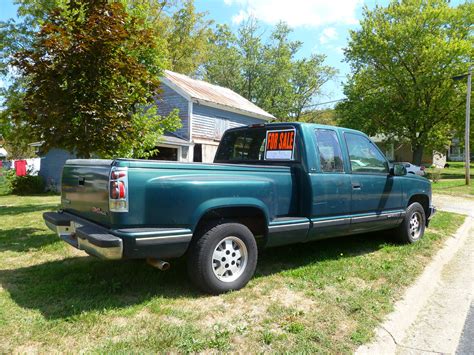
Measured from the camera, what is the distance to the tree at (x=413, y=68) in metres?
26.2

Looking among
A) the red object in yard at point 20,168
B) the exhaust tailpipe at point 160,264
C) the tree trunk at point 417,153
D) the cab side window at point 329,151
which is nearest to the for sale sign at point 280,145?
the cab side window at point 329,151

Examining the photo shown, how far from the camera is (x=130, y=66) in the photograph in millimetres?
6293

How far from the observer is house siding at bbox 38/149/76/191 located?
1828 centimetres

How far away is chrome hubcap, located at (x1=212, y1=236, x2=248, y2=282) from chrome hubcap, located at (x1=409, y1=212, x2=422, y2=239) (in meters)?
3.82

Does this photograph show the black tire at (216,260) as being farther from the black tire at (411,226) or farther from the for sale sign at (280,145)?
the black tire at (411,226)

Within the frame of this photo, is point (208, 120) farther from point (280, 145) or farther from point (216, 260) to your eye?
point (216, 260)

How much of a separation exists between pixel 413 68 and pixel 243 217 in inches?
1110

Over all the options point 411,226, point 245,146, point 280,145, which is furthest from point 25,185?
point 411,226

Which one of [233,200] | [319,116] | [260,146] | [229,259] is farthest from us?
[319,116]

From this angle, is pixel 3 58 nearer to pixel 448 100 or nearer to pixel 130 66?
pixel 130 66

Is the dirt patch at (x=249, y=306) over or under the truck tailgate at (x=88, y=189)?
under

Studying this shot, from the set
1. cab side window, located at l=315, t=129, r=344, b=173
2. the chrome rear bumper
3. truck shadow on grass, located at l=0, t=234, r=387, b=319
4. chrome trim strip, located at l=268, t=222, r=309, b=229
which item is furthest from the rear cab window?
the chrome rear bumper

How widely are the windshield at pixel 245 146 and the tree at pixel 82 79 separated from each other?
184 centimetres

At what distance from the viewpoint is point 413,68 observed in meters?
27.9
